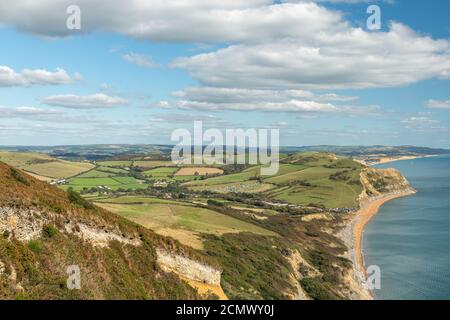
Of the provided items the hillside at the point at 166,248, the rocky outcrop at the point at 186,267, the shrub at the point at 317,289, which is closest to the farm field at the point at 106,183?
the hillside at the point at 166,248

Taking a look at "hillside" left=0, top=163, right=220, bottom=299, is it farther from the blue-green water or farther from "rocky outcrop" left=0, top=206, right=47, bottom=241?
the blue-green water

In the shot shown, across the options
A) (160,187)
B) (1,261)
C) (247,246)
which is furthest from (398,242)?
(160,187)

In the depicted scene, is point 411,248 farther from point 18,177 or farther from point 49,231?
point 49,231

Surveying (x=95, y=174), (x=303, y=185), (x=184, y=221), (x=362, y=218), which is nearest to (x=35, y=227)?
(x=184, y=221)

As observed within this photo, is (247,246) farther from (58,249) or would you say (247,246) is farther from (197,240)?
(58,249)

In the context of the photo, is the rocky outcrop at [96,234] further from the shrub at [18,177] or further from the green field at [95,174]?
the green field at [95,174]

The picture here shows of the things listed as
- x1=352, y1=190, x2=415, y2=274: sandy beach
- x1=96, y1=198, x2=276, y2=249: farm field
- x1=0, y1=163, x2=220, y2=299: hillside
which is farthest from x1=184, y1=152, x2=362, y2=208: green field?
x1=0, y1=163, x2=220, y2=299: hillside
